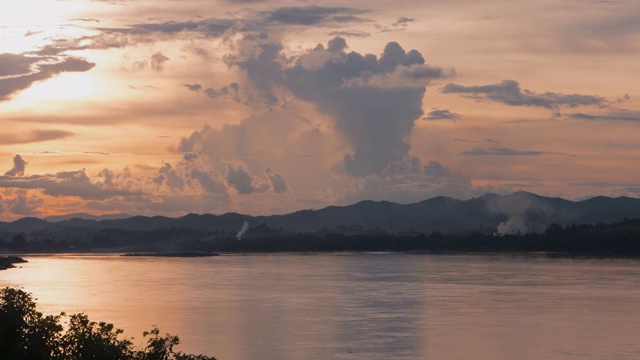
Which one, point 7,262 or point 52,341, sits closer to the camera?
point 52,341

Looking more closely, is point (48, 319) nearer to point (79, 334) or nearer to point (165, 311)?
point (79, 334)

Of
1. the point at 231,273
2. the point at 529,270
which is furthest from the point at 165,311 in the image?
the point at 529,270

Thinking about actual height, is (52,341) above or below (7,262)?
above

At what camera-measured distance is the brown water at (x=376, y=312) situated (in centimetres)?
5281

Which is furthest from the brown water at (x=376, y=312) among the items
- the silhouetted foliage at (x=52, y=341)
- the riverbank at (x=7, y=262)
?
the riverbank at (x=7, y=262)

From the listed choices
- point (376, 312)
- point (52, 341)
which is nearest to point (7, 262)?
point (376, 312)

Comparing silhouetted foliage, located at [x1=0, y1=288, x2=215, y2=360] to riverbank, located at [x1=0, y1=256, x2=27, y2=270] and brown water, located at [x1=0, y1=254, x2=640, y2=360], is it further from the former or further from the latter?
riverbank, located at [x1=0, y1=256, x2=27, y2=270]

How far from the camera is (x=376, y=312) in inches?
2876

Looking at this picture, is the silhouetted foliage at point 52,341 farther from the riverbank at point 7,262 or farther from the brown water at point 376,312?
the riverbank at point 7,262

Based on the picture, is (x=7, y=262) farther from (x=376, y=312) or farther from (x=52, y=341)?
(x=52, y=341)

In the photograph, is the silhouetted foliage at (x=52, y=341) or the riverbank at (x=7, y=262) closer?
the silhouetted foliage at (x=52, y=341)

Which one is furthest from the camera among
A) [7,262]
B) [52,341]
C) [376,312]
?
[7,262]

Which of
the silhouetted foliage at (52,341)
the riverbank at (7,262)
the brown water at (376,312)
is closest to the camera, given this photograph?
the silhouetted foliage at (52,341)

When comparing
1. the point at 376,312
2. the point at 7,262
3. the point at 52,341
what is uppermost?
the point at 52,341
